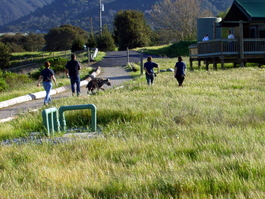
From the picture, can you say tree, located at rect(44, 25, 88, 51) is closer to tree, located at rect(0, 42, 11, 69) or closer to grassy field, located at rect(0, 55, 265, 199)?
tree, located at rect(0, 42, 11, 69)

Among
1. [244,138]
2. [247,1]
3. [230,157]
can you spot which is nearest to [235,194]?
[230,157]

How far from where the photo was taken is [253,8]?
92.5 feet

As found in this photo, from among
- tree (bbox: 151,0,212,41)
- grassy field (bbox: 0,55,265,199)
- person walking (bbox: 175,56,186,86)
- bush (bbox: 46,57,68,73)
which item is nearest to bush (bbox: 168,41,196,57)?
tree (bbox: 151,0,212,41)

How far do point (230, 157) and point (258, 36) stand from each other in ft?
82.8

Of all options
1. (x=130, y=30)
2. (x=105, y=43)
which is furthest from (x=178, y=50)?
(x=105, y=43)

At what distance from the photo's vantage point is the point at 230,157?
228 inches

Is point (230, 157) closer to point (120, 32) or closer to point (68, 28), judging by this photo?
point (120, 32)

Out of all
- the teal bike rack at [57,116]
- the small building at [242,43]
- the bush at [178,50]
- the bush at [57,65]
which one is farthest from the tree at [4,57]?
the teal bike rack at [57,116]

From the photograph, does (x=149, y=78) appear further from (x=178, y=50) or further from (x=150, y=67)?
(x=178, y=50)

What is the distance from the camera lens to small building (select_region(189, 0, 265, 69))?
1032 inches

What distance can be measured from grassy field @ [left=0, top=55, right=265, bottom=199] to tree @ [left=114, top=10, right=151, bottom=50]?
2075 inches

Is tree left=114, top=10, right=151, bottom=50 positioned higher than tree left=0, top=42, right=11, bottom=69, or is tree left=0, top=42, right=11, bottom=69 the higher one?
tree left=114, top=10, right=151, bottom=50

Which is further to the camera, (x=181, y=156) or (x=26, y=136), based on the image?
(x=26, y=136)

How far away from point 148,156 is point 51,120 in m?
3.26
